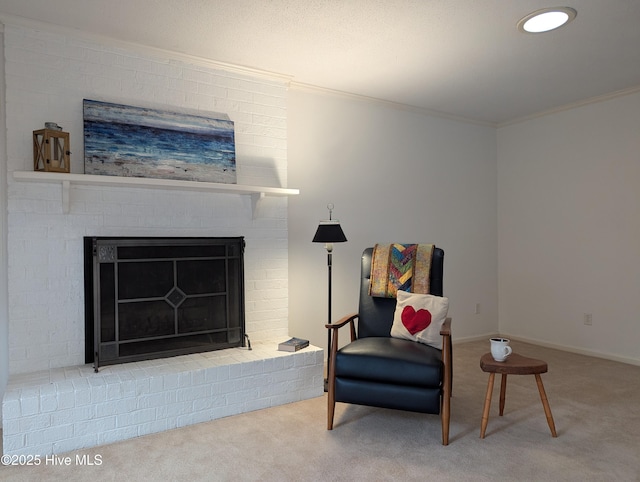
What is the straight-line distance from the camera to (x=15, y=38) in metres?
2.80

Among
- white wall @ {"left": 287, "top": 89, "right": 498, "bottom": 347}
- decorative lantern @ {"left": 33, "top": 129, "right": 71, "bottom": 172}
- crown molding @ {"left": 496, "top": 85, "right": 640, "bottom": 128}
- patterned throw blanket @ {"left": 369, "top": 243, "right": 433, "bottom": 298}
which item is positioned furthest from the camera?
crown molding @ {"left": 496, "top": 85, "right": 640, "bottom": 128}

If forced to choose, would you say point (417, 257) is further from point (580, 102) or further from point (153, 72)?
point (580, 102)

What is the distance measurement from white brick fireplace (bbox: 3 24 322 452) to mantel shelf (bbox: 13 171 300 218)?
9 cm

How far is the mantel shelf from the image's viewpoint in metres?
2.70

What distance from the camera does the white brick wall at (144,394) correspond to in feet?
8.02

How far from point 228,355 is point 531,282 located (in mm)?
3391

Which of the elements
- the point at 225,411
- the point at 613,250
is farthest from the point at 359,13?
the point at 613,250

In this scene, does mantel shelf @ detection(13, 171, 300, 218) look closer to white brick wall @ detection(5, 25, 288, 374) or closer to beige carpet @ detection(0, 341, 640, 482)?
white brick wall @ detection(5, 25, 288, 374)

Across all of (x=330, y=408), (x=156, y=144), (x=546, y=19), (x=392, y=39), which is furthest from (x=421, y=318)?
(x=156, y=144)

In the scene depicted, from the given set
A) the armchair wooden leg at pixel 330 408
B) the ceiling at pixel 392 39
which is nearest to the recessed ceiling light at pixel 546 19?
the ceiling at pixel 392 39

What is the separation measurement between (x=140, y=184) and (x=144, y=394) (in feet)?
4.17

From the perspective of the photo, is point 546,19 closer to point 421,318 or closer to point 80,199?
point 421,318

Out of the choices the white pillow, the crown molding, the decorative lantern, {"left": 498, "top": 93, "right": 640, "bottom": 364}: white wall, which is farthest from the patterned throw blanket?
the crown molding

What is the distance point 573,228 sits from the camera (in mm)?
4629
